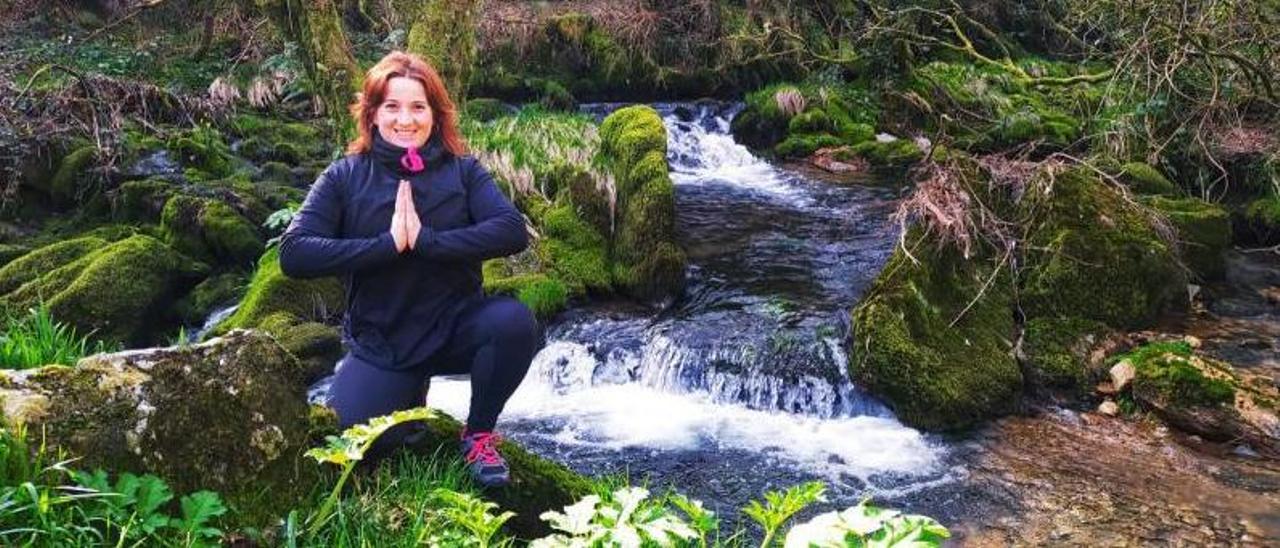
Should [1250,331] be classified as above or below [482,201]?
below

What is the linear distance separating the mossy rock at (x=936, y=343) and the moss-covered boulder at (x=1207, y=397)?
818 mm

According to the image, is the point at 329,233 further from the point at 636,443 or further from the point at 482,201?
the point at 636,443

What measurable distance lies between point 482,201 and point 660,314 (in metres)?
4.32

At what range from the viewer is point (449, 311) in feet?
9.84

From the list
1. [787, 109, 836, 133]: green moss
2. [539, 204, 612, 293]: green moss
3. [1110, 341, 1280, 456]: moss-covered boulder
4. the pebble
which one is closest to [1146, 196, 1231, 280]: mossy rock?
[1110, 341, 1280, 456]: moss-covered boulder

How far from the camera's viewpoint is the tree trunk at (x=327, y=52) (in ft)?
21.4

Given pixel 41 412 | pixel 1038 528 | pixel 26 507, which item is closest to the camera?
pixel 26 507

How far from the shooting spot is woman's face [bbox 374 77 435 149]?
2.93 m

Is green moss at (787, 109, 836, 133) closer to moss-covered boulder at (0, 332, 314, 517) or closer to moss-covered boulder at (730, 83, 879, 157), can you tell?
moss-covered boulder at (730, 83, 879, 157)

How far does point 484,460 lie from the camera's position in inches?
115

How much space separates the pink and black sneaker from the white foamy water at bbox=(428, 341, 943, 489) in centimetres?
268

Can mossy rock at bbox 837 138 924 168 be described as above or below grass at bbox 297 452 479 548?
below

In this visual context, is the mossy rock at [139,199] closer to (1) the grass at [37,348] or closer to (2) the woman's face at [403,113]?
(1) the grass at [37,348]

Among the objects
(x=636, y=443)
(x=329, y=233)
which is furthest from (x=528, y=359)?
(x=636, y=443)
